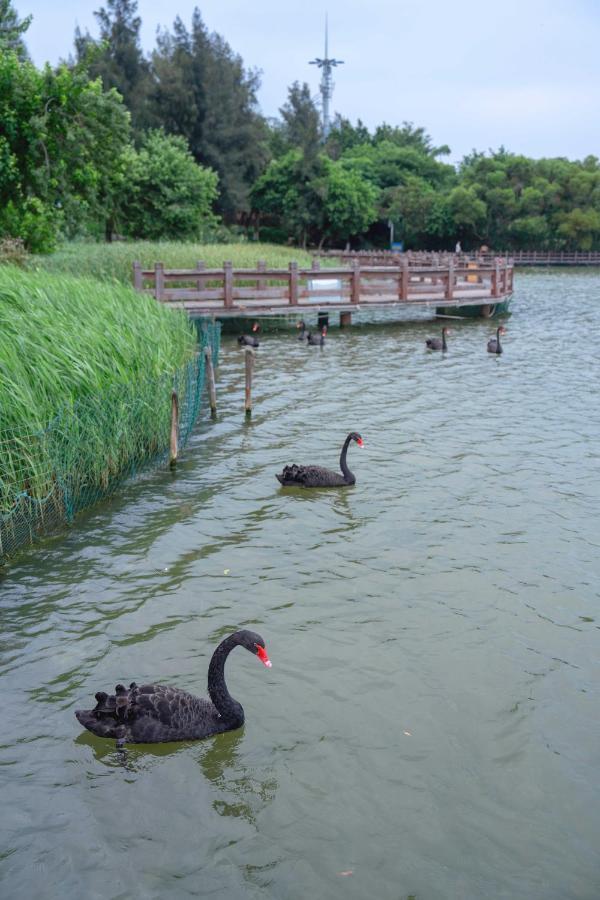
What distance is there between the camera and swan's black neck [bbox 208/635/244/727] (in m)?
5.92

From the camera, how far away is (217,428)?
47.8 feet

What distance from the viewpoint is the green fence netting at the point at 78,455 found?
873cm

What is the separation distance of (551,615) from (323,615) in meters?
2.09

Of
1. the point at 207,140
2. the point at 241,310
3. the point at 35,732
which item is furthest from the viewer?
the point at 207,140

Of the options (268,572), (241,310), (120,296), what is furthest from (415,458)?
(241,310)

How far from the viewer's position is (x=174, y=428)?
1137cm

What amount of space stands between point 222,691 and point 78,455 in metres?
4.53

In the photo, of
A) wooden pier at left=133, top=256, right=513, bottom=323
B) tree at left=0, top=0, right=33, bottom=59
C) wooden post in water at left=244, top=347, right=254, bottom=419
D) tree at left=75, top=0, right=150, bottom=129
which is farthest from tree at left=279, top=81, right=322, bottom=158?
wooden post in water at left=244, top=347, right=254, bottom=419

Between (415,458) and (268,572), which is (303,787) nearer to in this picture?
(268,572)

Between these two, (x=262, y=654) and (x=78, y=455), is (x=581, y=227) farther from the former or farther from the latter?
(x=262, y=654)

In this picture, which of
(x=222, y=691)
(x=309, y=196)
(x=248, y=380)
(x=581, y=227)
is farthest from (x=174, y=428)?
(x=581, y=227)

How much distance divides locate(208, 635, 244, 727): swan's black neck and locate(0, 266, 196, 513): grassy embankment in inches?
135

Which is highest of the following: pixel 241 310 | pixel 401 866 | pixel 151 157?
pixel 151 157

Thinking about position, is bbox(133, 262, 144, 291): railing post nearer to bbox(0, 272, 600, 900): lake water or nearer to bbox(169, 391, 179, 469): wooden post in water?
bbox(0, 272, 600, 900): lake water
